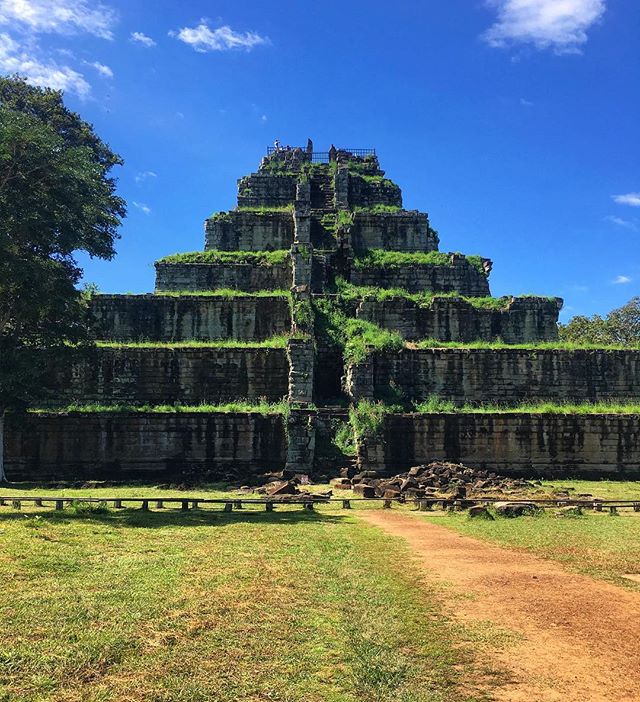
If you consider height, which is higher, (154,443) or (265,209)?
(265,209)

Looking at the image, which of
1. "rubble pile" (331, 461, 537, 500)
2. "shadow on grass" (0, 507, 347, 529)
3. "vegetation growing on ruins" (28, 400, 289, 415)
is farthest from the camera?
"vegetation growing on ruins" (28, 400, 289, 415)

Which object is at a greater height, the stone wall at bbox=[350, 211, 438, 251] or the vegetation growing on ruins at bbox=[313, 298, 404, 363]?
the stone wall at bbox=[350, 211, 438, 251]

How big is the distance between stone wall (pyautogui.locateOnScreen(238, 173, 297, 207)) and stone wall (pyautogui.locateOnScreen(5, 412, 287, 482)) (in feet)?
60.8

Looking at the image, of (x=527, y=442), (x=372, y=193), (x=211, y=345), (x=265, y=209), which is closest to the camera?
(x=527, y=442)

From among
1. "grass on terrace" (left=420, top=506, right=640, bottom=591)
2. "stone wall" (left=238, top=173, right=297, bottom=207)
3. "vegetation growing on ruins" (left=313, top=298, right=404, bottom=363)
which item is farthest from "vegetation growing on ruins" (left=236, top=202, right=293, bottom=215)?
"grass on terrace" (left=420, top=506, right=640, bottom=591)

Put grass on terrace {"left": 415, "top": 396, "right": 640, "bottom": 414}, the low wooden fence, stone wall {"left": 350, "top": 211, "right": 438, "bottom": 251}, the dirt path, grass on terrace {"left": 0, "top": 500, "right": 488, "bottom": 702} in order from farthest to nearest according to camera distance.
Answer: stone wall {"left": 350, "top": 211, "right": 438, "bottom": 251} < grass on terrace {"left": 415, "top": 396, "right": 640, "bottom": 414} < the low wooden fence < the dirt path < grass on terrace {"left": 0, "top": 500, "right": 488, "bottom": 702}

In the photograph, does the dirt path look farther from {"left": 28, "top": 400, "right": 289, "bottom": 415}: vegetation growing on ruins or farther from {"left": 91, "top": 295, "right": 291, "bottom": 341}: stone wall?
{"left": 91, "top": 295, "right": 291, "bottom": 341}: stone wall

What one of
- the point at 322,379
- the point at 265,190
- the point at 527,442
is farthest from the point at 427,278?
the point at 527,442

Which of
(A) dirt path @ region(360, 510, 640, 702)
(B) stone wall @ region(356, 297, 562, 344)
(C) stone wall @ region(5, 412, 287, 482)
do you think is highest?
(B) stone wall @ region(356, 297, 562, 344)

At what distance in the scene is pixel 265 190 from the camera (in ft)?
120

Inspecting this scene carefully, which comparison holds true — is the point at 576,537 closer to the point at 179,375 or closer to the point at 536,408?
the point at 536,408

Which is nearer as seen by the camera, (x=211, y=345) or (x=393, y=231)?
(x=211, y=345)

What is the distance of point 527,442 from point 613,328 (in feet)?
103

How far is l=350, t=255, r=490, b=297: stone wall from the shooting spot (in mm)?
30984
